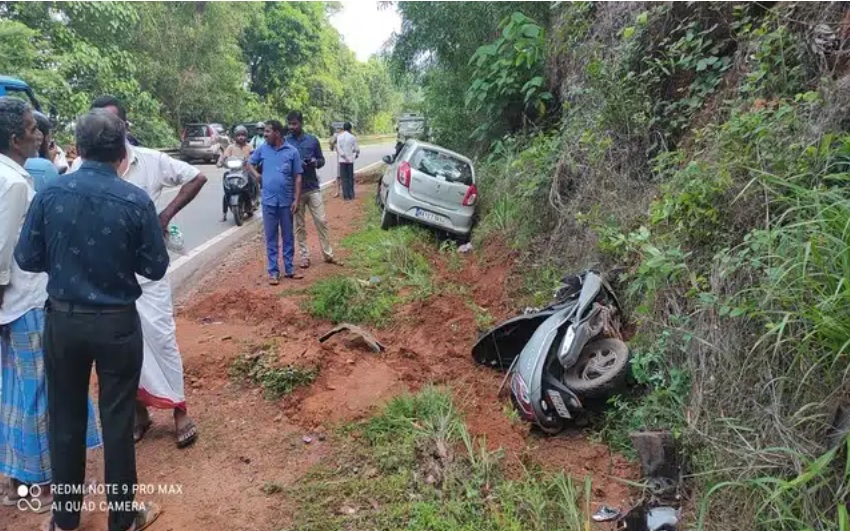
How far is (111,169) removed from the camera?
2641mm

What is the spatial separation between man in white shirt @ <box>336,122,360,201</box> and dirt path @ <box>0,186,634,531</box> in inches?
280

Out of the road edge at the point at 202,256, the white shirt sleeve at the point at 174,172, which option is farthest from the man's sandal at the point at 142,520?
the road edge at the point at 202,256

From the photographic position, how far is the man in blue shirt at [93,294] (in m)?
2.53

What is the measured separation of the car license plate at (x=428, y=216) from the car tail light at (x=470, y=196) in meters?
0.43

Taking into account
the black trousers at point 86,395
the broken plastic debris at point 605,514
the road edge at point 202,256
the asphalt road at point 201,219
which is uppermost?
the black trousers at point 86,395

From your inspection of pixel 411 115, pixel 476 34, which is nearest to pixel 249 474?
pixel 476 34

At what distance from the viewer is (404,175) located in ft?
28.9

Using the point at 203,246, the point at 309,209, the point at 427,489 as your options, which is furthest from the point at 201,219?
the point at 427,489

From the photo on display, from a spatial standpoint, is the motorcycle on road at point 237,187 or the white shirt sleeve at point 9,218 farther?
the motorcycle on road at point 237,187

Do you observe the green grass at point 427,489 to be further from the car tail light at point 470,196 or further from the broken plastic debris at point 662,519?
the car tail light at point 470,196

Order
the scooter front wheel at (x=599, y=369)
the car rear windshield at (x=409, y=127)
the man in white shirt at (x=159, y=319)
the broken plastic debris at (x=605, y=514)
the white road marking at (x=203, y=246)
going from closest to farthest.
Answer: the broken plastic debris at (x=605, y=514)
the man in white shirt at (x=159, y=319)
the scooter front wheel at (x=599, y=369)
the white road marking at (x=203, y=246)
the car rear windshield at (x=409, y=127)

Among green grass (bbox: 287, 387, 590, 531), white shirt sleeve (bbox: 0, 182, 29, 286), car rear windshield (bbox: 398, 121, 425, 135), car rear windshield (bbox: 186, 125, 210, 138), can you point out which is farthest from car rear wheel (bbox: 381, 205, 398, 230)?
car rear windshield (bbox: 186, 125, 210, 138)

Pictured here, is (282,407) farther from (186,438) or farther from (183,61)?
(183,61)

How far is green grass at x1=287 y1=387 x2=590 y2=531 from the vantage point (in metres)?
2.78
